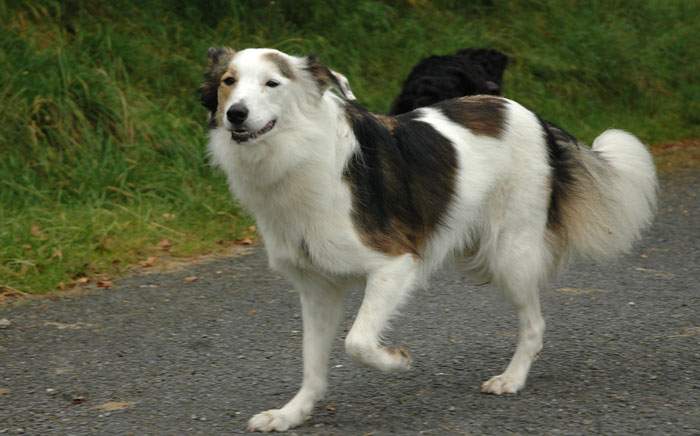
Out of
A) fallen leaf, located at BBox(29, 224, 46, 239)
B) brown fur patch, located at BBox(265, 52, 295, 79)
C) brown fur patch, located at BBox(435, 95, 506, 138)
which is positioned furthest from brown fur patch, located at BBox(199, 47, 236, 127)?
fallen leaf, located at BBox(29, 224, 46, 239)

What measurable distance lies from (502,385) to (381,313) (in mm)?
818

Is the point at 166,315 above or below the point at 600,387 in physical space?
below

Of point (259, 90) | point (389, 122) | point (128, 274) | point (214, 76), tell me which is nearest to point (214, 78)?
point (214, 76)

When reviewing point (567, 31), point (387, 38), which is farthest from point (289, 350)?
point (567, 31)

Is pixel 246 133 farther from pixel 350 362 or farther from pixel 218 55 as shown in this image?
pixel 350 362

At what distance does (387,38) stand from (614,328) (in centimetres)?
737

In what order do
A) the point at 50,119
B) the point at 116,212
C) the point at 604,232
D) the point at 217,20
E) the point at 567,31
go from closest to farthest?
the point at 604,232, the point at 116,212, the point at 50,119, the point at 217,20, the point at 567,31

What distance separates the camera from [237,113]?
15.2 ft

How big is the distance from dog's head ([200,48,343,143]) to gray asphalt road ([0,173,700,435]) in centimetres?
126

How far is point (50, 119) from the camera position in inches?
380

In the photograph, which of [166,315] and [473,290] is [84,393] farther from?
[473,290]

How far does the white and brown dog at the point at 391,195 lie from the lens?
484 centimetres

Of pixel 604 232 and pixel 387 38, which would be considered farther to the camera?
pixel 387 38

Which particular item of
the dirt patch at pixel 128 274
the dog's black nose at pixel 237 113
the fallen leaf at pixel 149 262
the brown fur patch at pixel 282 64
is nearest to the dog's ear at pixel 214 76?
the brown fur patch at pixel 282 64
